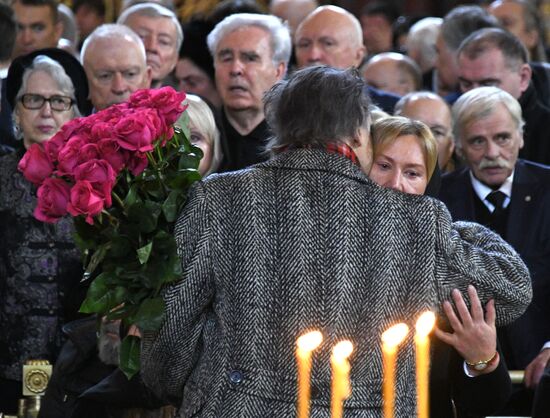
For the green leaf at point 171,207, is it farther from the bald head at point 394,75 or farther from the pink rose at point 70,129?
the bald head at point 394,75

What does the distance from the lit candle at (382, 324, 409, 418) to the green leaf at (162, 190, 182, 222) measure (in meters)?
0.77

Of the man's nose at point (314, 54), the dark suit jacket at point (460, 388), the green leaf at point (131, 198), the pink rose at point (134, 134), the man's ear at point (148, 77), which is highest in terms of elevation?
the man's nose at point (314, 54)

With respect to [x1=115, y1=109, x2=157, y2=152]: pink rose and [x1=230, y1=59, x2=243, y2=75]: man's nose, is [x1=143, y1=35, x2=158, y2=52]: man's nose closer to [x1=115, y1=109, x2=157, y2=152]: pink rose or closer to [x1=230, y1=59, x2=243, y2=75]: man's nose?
[x1=230, y1=59, x2=243, y2=75]: man's nose

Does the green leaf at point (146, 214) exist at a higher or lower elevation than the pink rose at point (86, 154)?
lower

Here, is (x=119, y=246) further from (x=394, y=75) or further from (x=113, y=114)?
(x=394, y=75)

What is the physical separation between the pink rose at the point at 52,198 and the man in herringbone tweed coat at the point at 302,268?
0.37 metres

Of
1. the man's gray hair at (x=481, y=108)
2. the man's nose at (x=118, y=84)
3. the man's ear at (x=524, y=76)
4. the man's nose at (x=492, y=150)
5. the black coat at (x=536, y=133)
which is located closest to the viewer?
the man's nose at (x=492, y=150)

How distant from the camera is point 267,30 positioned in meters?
7.91

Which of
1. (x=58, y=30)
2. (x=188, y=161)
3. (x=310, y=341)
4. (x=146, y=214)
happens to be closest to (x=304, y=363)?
(x=310, y=341)

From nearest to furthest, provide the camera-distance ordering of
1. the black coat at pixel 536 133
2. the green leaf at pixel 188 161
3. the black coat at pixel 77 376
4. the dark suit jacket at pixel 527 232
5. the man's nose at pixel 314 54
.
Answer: the green leaf at pixel 188 161 < the black coat at pixel 77 376 < the dark suit jacket at pixel 527 232 < the black coat at pixel 536 133 < the man's nose at pixel 314 54

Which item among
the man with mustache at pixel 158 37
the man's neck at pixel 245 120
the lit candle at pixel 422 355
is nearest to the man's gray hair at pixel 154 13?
the man with mustache at pixel 158 37

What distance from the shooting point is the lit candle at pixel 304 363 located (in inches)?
166

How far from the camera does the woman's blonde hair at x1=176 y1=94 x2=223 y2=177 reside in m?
6.60

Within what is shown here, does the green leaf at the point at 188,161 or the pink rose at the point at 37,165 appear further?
the green leaf at the point at 188,161
